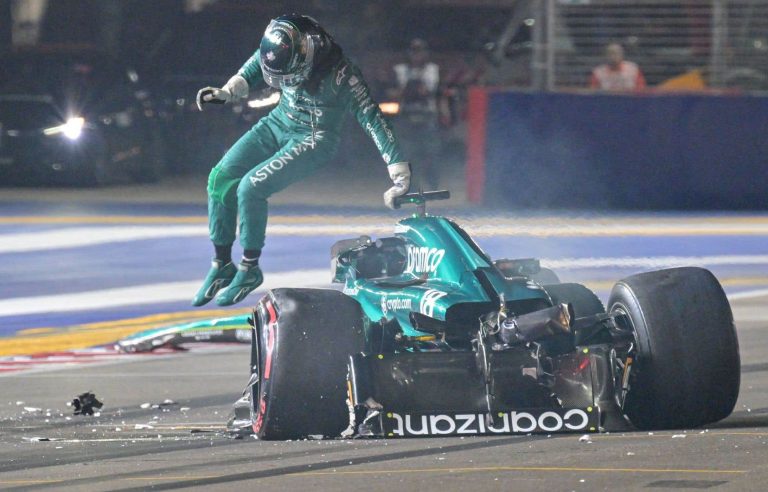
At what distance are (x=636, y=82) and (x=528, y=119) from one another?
128cm

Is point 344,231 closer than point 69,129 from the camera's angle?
Yes

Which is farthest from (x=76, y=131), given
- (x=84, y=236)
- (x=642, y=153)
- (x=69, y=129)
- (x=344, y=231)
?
(x=642, y=153)

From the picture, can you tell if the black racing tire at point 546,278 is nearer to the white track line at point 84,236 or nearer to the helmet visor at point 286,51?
the helmet visor at point 286,51

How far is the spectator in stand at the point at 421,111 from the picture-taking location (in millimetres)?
20141

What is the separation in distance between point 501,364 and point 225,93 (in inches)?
→ 109

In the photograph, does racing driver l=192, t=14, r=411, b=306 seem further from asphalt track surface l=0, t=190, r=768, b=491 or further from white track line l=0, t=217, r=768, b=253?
white track line l=0, t=217, r=768, b=253

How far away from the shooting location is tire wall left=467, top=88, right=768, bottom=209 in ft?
64.9

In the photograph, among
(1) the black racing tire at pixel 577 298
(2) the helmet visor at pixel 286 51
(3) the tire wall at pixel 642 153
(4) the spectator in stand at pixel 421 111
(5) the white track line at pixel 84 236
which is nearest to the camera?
(1) the black racing tire at pixel 577 298

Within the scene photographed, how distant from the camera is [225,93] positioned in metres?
9.32

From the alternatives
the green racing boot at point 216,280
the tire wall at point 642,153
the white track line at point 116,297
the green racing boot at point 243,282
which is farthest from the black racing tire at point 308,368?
the tire wall at point 642,153

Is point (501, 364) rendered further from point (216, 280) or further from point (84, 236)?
point (84, 236)

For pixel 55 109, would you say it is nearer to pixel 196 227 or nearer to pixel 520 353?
pixel 196 227

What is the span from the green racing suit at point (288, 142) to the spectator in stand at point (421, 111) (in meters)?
10.2

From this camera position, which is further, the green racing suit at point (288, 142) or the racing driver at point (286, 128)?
the green racing suit at point (288, 142)
